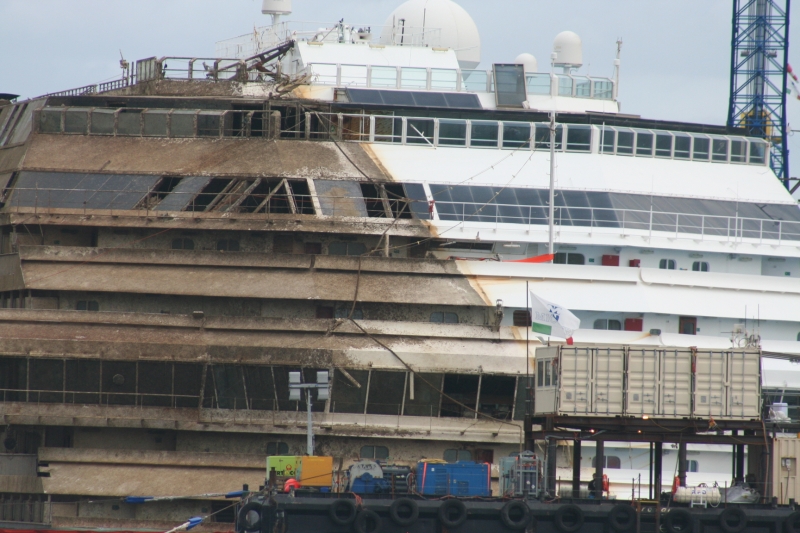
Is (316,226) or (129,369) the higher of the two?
(316,226)

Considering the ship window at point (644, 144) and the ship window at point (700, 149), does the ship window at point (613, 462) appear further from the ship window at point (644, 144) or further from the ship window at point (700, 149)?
the ship window at point (700, 149)

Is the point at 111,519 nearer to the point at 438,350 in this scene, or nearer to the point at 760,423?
the point at 438,350

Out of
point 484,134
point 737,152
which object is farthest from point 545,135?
point 737,152

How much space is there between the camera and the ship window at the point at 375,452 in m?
50.4

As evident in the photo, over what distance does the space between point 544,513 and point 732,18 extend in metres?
55.8

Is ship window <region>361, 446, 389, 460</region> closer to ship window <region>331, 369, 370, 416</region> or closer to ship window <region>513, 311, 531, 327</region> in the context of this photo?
ship window <region>331, 369, 370, 416</region>

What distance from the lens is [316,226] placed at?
53.6 metres

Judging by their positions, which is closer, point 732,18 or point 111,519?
point 111,519

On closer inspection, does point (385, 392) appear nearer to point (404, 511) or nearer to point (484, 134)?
point (404, 511)

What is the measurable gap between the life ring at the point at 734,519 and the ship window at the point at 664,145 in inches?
875

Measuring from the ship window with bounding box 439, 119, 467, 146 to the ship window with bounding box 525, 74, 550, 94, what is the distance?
629 cm

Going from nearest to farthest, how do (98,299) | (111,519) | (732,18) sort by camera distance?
(111,519)
(98,299)
(732,18)

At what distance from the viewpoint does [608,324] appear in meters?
54.1

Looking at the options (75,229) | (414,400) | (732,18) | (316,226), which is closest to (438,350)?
(414,400)
